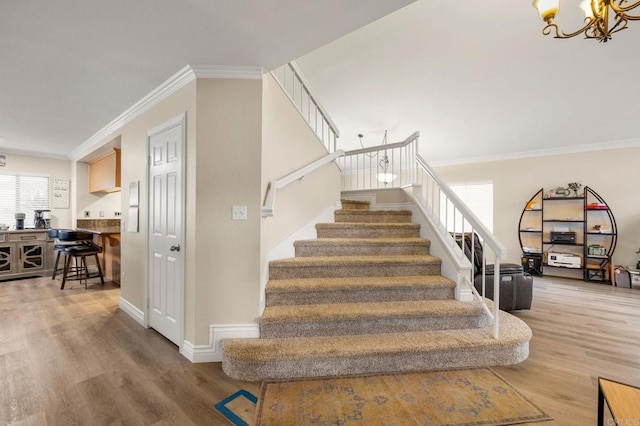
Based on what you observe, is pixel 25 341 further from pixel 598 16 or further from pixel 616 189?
pixel 616 189

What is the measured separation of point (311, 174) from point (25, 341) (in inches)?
130

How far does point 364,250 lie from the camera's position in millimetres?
3027

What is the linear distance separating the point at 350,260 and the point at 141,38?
2497mm

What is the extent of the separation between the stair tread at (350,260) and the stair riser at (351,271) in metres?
0.04

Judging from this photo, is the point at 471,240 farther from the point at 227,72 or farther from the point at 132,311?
the point at 132,311

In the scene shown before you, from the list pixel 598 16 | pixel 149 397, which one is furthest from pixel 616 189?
pixel 149 397

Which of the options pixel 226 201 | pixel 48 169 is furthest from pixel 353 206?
pixel 48 169

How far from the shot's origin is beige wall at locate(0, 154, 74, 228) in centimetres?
495

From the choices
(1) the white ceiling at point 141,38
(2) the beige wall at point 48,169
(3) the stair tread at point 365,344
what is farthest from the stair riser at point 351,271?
(2) the beige wall at point 48,169

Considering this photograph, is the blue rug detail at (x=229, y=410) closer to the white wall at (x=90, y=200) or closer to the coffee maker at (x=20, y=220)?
the white wall at (x=90, y=200)

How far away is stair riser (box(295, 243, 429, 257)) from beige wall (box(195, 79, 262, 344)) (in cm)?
87

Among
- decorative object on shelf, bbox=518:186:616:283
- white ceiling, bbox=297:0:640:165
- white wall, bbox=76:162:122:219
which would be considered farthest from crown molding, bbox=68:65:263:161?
decorative object on shelf, bbox=518:186:616:283

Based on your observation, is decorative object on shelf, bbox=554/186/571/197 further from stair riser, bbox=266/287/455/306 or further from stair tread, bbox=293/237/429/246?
stair riser, bbox=266/287/455/306

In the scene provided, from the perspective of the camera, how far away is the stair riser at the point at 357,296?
92.7 inches
